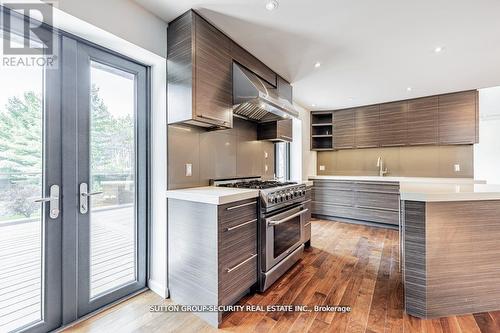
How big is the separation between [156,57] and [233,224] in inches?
62.4

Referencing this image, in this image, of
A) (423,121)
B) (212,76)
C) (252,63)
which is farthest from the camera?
(423,121)

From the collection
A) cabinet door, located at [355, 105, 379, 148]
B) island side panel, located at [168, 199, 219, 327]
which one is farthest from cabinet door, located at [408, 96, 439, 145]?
island side panel, located at [168, 199, 219, 327]

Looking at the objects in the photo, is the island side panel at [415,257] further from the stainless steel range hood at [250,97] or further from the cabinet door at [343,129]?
the cabinet door at [343,129]

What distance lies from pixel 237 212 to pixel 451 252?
1677 mm

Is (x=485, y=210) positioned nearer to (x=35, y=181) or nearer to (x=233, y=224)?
(x=233, y=224)

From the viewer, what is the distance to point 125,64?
201 cm

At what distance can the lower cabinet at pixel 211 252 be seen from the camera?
171 centimetres

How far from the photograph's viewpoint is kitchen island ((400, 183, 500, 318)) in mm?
1758

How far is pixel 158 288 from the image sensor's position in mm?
2115

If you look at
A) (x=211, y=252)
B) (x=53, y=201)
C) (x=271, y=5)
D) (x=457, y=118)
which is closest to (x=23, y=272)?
(x=53, y=201)

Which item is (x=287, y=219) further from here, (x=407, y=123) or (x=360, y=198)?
(x=407, y=123)

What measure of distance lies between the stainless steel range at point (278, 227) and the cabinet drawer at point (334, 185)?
2144 mm

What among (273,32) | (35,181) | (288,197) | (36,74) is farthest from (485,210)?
(36,74)

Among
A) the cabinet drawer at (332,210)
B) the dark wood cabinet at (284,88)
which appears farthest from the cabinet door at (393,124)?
the dark wood cabinet at (284,88)
